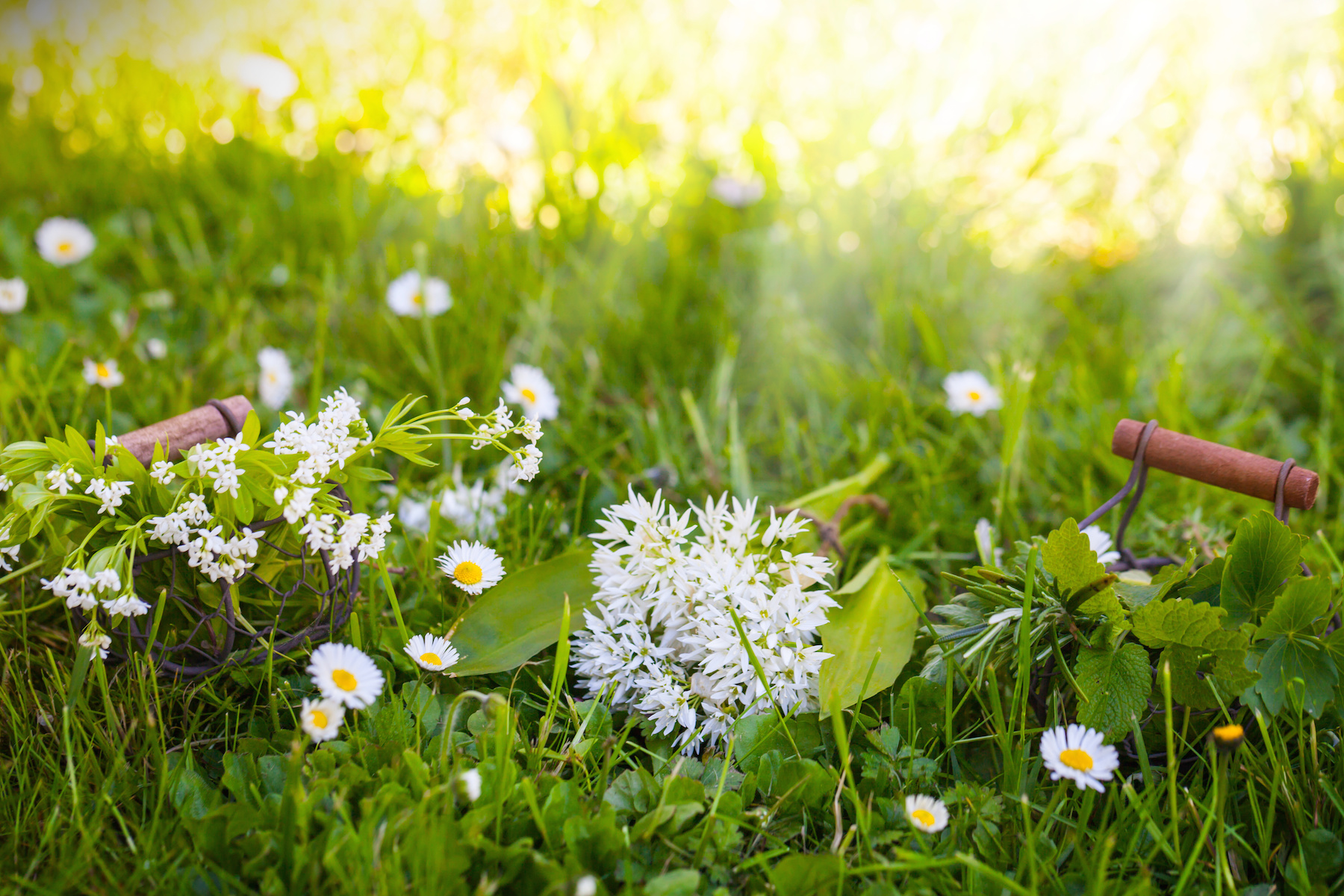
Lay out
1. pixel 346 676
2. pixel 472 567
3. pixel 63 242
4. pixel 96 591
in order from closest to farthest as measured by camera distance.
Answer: pixel 96 591
pixel 346 676
pixel 472 567
pixel 63 242

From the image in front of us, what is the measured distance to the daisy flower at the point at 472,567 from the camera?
134 cm

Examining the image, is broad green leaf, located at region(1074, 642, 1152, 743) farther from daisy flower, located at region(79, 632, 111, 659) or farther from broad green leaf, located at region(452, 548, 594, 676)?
daisy flower, located at region(79, 632, 111, 659)

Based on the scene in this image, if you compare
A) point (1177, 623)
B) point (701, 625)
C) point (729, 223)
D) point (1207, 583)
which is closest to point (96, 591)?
point (701, 625)

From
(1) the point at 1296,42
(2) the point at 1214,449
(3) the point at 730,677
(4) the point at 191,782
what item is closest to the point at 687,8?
(1) the point at 1296,42

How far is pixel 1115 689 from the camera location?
3.88 feet

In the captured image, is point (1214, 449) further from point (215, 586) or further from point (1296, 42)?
point (1296, 42)

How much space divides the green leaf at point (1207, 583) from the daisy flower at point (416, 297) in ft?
5.74

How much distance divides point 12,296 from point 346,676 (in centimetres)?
178

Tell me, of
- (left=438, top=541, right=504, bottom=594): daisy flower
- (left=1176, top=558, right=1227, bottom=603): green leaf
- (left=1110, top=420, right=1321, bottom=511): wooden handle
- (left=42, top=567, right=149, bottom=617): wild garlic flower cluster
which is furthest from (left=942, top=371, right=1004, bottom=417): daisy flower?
(left=42, top=567, right=149, bottom=617): wild garlic flower cluster

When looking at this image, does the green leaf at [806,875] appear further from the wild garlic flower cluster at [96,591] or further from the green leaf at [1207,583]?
the wild garlic flower cluster at [96,591]

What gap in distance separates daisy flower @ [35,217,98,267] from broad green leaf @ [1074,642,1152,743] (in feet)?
8.75

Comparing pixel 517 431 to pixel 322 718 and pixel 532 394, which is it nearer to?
pixel 322 718

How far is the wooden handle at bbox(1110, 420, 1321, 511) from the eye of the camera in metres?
1.36

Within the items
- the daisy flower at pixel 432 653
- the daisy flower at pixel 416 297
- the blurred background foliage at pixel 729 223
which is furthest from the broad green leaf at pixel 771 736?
the daisy flower at pixel 416 297
